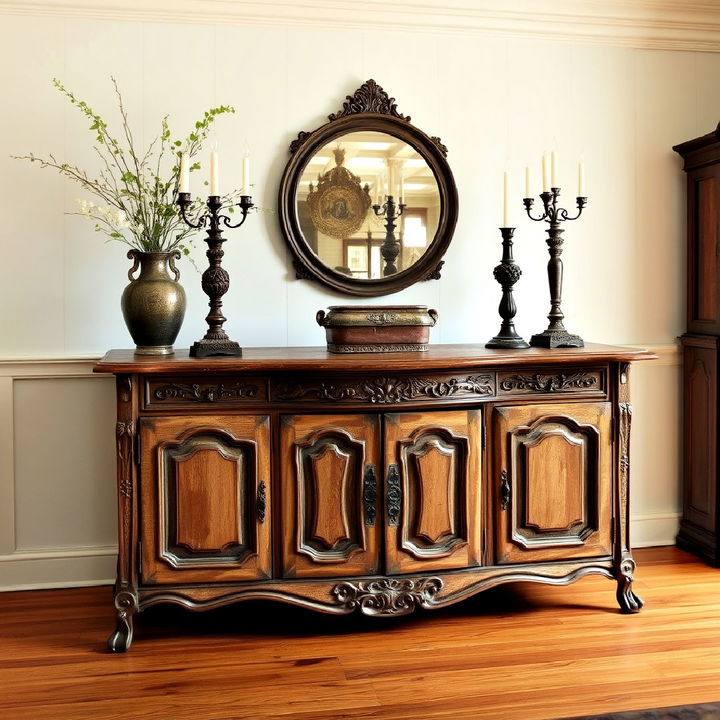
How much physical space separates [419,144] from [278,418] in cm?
139

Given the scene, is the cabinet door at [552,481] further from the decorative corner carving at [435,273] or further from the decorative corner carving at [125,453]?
the decorative corner carving at [125,453]

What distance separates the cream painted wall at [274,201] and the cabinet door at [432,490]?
79cm

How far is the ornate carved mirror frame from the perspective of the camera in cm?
338

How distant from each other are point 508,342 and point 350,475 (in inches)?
33.5

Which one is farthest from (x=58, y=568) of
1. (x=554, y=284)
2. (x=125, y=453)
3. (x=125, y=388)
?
(x=554, y=284)

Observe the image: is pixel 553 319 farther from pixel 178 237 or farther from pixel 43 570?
pixel 43 570

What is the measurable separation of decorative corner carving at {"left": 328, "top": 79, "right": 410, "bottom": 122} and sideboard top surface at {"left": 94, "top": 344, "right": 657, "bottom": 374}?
105cm

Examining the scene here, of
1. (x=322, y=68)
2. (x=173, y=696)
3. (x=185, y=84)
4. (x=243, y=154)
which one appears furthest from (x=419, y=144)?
(x=173, y=696)

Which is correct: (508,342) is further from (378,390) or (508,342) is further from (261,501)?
(261,501)

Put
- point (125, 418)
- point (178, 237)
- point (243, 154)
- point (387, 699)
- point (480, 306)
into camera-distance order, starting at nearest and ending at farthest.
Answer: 1. point (387, 699)
2. point (125, 418)
3. point (178, 237)
4. point (243, 154)
5. point (480, 306)

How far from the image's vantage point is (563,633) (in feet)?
9.36

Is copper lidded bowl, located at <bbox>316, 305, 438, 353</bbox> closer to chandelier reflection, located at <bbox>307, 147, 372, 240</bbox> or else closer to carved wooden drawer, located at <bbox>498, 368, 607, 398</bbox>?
carved wooden drawer, located at <bbox>498, 368, 607, 398</bbox>

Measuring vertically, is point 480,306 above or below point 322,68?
below

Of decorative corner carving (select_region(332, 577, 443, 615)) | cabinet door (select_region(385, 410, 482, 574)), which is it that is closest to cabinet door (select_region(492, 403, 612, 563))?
cabinet door (select_region(385, 410, 482, 574))
